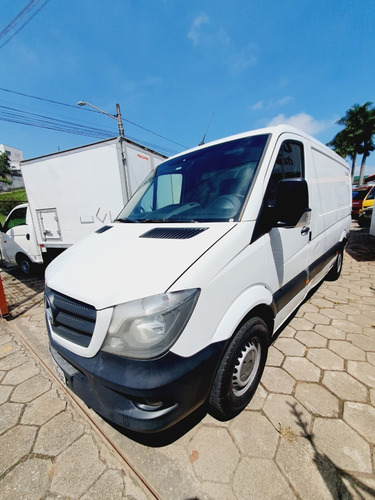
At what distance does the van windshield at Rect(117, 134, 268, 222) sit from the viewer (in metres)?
1.80

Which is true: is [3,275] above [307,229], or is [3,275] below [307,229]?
below

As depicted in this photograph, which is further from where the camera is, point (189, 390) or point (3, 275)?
point (3, 275)

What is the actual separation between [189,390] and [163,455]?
0.76 meters

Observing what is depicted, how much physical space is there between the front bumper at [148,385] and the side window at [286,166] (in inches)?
50.8

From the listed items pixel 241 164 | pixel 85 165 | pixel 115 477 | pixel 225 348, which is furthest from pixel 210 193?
pixel 85 165

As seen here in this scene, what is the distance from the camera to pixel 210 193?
199 centimetres

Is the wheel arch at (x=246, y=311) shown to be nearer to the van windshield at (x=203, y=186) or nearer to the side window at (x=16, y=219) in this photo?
the van windshield at (x=203, y=186)

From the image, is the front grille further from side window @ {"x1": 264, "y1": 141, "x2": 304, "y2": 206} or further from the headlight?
side window @ {"x1": 264, "y1": 141, "x2": 304, "y2": 206}

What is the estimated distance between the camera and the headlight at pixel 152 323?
46.7 inches

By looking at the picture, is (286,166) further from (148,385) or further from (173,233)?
(148,385)

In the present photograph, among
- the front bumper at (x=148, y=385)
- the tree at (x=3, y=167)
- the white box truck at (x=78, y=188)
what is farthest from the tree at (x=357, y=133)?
the tree at (x=3, y=167)

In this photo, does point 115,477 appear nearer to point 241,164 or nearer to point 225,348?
point 225,348

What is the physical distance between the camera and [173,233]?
5.49ft

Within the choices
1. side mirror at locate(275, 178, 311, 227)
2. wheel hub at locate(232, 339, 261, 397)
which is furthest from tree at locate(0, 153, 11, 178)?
wheel hub at locate(232, 339, 261, 397)
